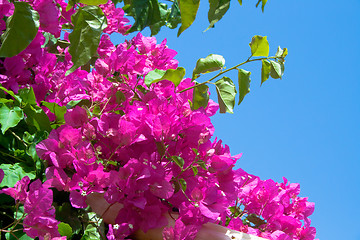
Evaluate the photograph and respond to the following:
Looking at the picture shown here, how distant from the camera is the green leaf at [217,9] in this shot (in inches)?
26.1

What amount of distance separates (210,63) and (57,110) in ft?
1.37

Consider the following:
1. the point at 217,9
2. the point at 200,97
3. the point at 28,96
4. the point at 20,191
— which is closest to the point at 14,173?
the point at 20,191

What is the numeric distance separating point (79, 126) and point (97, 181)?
15cm

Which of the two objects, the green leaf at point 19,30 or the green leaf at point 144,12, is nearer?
the green leaf at point 19,30

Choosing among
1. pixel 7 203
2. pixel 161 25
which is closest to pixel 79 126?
pixel 7 203

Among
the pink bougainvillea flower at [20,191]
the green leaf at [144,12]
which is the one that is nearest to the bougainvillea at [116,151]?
the pink bougainvillea flower at [20,191]

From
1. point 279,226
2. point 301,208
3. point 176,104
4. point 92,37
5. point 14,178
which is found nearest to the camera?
point 92,37

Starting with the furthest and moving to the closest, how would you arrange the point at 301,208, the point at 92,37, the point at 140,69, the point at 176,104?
the point at 301,208 < the point at 140,69 < the point at 176,104 < the point at 92,37

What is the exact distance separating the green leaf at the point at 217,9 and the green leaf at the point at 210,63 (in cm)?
25

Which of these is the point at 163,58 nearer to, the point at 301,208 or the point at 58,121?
the point at 58,121

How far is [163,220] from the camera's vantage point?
0.92 m

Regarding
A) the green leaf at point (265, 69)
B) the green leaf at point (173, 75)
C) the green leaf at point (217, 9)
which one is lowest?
the green leaf at point (173, 75)

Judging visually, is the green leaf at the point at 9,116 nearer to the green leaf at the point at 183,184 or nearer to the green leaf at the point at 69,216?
the green leaf at the point at 69,216

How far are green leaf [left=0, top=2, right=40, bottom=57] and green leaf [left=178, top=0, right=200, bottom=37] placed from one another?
0.23 m
